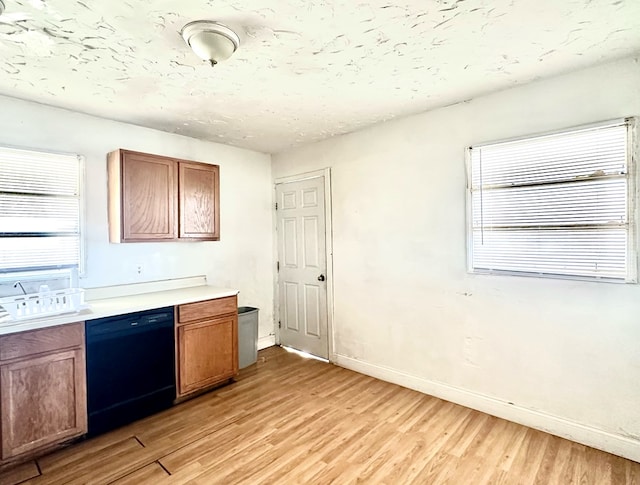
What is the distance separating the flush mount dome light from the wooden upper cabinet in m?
1.50

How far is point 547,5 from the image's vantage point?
1641mm

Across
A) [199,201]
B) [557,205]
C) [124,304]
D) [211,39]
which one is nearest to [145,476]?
[124,304]

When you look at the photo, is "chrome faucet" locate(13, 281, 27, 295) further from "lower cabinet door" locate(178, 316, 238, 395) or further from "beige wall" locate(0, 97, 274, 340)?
"lower cabinet door" locate(178, 316, 238, 395)

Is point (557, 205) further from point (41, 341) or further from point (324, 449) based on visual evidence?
point (41, 341)

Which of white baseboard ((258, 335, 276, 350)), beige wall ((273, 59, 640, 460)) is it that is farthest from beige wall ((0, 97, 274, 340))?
beige wall ((273, 59, 640, 460))

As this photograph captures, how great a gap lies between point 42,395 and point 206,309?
125cm

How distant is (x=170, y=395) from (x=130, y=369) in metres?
0.44

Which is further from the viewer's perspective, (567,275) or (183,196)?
(183,196)

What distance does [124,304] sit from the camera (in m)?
2.77

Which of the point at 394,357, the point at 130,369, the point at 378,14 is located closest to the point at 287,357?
the point at 394,357

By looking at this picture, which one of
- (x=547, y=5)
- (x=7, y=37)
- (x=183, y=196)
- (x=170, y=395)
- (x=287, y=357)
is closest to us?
(x=547, y=5)

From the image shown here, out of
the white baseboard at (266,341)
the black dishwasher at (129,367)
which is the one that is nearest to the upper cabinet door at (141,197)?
the black dishwasher at (129,367)

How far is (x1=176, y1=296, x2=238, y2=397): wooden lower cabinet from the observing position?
2.96 m

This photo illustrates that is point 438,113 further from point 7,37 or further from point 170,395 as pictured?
point 170,395
